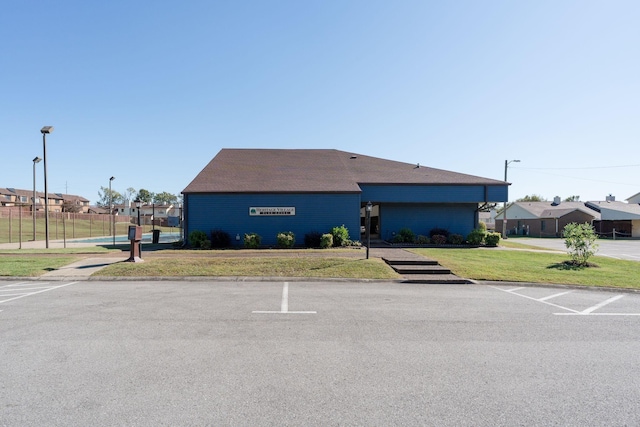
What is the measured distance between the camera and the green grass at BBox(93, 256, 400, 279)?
473 inches

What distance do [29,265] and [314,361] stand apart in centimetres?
1426

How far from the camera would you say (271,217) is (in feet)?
69.1

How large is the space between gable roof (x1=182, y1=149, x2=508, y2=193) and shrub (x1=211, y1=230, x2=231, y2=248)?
8.42 ft

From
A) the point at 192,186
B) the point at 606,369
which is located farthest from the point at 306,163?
the point at 606,369

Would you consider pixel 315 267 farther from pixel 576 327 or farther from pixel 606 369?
pixel 606 369

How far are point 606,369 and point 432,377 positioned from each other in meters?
2.47

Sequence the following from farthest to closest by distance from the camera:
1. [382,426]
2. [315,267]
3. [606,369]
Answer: [315,267] < [606,369] < [382,426]

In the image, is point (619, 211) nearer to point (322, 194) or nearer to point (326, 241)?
point (322, 194)

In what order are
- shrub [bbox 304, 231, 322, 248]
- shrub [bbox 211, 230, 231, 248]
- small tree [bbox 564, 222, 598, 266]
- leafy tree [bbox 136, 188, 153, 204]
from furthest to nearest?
1. leafy tree [bbox 136, 188, 153, 204]
2. shrub [bbox 304, 231, 322, 248]
3. shrub [bbox 211, 230, 231, 248]
4. small tree [bbox 564, 222, 598, 266]

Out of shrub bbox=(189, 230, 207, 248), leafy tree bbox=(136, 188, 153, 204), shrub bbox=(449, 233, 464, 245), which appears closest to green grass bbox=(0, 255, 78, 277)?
shrub bbox=(189, 230, 207, 248)

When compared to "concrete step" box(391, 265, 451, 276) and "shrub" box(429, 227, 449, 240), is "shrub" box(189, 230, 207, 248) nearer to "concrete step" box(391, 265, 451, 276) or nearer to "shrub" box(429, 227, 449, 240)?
"concrete step" box(391, 265, 451, 276)

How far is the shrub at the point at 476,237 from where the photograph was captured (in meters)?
22.8

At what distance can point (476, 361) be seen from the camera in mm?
4766

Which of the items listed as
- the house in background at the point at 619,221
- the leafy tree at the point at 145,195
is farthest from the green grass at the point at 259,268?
the leafy tree at the point at 145,195
